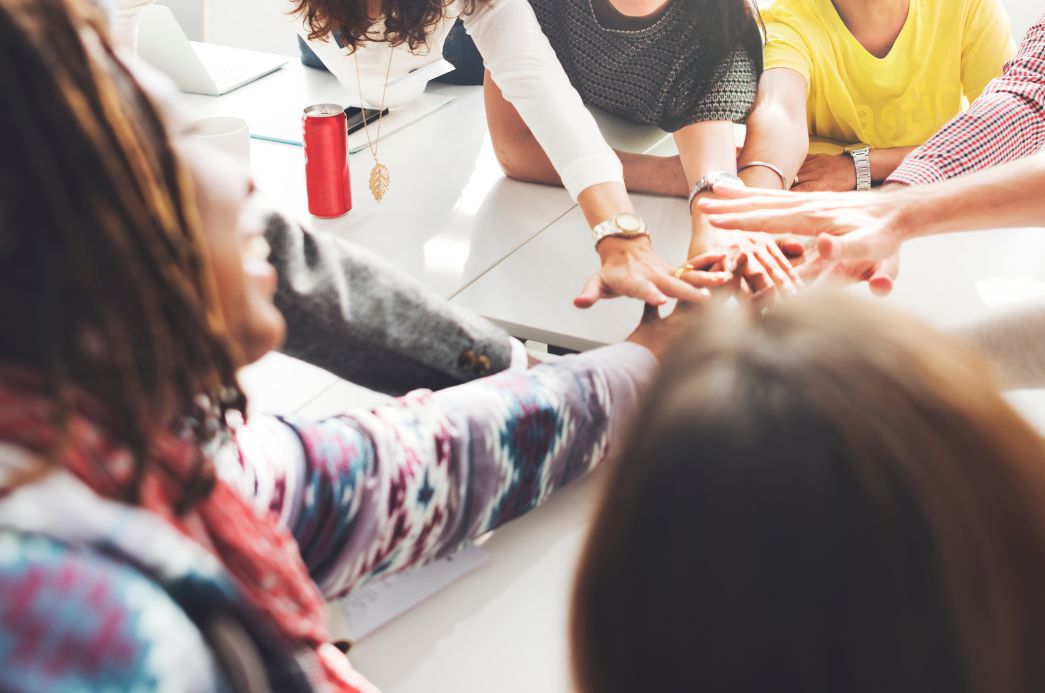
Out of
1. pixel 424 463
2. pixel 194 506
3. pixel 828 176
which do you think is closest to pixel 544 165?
pixel 828 176

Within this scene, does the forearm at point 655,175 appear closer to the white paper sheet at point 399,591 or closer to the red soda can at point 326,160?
the red soda can at point 326,160

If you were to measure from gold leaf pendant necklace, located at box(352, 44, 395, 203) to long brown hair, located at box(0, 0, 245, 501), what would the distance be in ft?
3.12

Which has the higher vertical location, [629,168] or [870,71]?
[870,71]

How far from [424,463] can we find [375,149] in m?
1.01

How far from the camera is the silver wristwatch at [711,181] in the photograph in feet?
4.30

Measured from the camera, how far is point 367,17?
139 centimetres

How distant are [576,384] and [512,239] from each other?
526mm

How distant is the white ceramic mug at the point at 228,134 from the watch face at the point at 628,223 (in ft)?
1.92

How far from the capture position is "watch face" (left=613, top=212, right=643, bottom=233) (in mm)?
1203

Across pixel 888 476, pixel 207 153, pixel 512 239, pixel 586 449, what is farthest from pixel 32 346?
pixel 512 239

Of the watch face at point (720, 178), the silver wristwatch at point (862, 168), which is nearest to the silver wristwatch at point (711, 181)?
the watch face at point (720, 178)

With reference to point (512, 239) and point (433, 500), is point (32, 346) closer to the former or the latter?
point (433, 500)

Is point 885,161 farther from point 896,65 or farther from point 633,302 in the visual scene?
point 633,302

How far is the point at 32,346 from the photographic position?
39 centimetres
